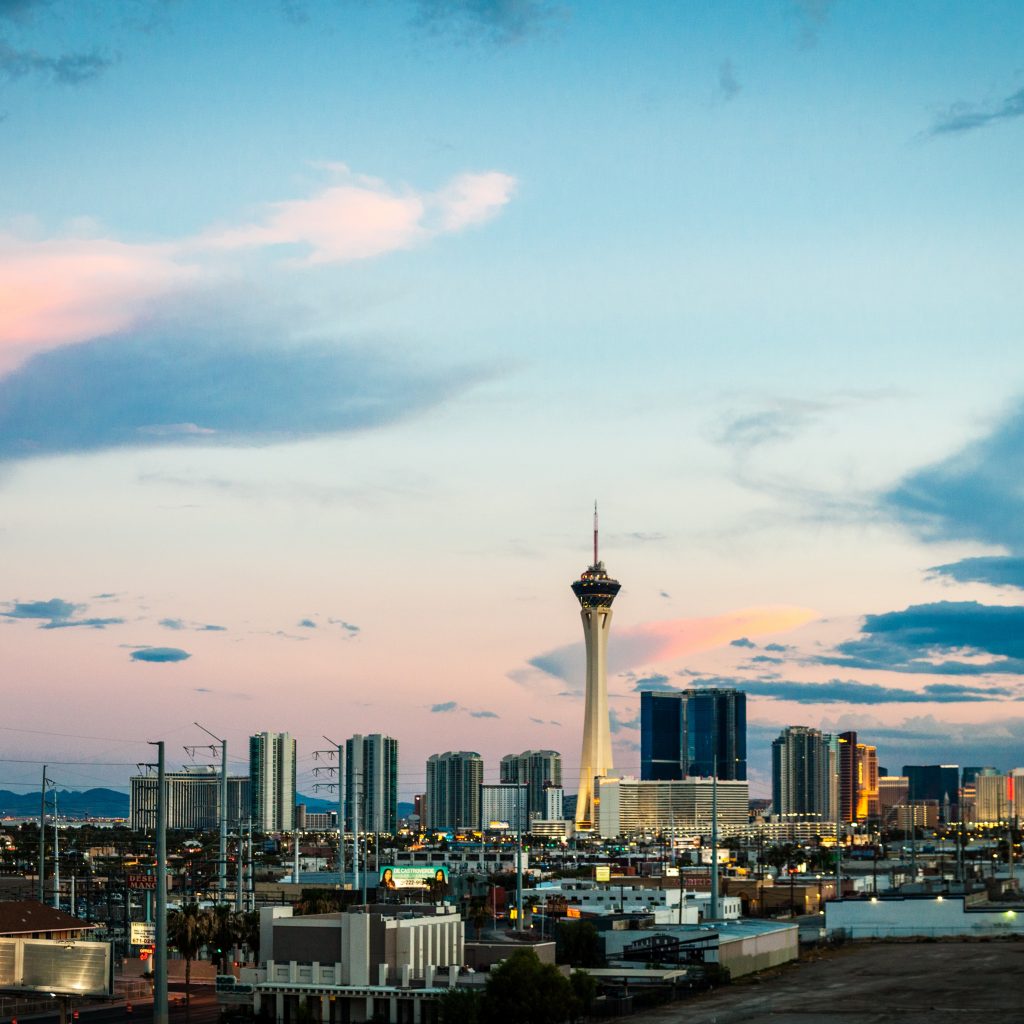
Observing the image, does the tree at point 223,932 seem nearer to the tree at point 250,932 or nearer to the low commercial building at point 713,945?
the tree at point 250,932

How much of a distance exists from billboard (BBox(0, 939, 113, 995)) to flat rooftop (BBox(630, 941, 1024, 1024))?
4310 centimetres

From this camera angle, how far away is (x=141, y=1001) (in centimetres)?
10712

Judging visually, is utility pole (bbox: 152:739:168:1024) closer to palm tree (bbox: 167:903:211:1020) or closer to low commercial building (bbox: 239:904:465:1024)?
low commercial building (bbox: 239:904:465:1024)

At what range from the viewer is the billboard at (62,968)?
2562 inches

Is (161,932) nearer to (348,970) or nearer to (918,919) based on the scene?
(348,970)

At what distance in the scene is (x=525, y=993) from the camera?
8744cm

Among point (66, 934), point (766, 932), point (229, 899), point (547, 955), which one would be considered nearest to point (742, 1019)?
point (547, 955)

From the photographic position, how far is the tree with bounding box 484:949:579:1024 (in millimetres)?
87000

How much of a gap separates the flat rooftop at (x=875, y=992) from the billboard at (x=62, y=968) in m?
43.1

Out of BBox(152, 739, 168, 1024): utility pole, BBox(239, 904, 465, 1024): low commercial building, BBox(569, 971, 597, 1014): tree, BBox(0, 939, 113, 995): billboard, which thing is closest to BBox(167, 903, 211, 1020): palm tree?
BBox(239, 904, 465, 1024): low commercial building

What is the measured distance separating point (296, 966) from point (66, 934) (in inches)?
982

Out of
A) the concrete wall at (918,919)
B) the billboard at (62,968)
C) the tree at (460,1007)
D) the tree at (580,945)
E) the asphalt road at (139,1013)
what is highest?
the billboard at (62,968)

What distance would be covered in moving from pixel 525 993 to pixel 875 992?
115ft

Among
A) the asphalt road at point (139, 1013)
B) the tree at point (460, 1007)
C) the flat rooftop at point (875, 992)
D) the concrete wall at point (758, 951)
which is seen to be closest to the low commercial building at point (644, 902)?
the concrete wall at point (758, 951)
